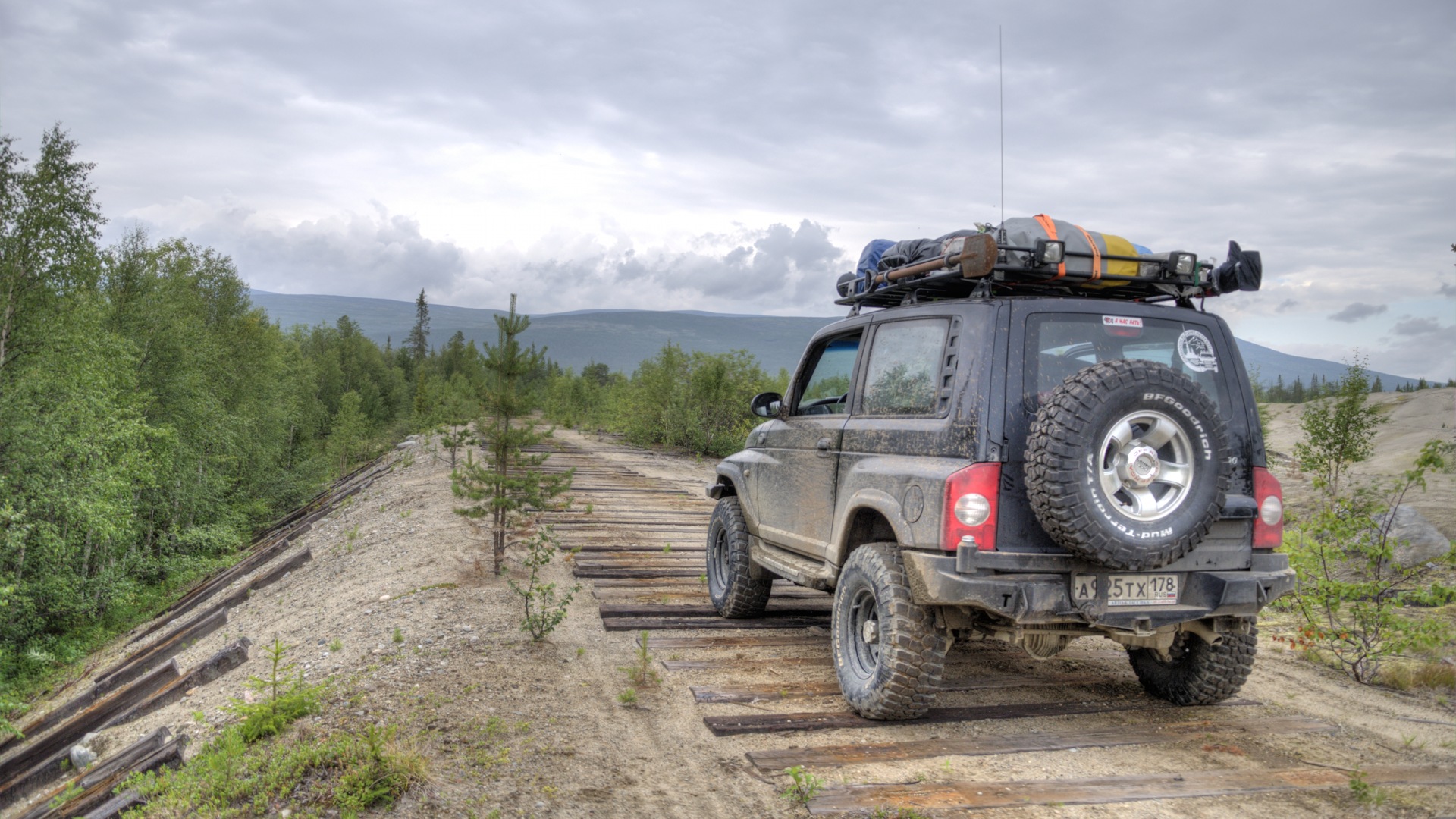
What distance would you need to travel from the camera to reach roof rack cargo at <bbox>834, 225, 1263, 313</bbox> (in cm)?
429

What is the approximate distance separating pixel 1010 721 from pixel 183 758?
15.9 ft

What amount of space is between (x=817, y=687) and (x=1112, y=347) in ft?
8.27

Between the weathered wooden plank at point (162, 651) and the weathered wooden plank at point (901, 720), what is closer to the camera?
the weathered wooden plank at point (901, 720)

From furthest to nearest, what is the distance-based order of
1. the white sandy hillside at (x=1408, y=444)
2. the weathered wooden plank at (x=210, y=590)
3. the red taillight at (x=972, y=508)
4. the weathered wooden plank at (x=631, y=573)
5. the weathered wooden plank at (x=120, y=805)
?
1. the weathered wooden plank at (x=210, y=590)
2. the white sandy hillside at (x=1408, y=444)
3. the weathered wooden plank at (x=631, y=573)
4. the weathered wooden plank at (x=120, y=805)
5. the red taillight at (x=972, y=508)

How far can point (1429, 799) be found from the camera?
144 inches

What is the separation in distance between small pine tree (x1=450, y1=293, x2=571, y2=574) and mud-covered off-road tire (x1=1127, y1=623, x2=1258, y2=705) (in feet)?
17.1

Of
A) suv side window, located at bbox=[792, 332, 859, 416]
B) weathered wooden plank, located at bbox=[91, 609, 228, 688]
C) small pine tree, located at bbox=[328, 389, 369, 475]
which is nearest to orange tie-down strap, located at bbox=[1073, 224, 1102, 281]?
suv side window, located at bbox=[792, 332, 859, 416]

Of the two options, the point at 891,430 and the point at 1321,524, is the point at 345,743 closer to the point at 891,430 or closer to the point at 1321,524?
the point at 891,430

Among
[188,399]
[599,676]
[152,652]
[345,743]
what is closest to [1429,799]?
[599,676]

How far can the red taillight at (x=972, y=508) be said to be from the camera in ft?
13.0

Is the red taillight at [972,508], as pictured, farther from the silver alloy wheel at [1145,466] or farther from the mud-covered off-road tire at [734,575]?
the mud-covered off-road tire at [734,575]

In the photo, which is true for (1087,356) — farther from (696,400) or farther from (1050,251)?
(696,400)

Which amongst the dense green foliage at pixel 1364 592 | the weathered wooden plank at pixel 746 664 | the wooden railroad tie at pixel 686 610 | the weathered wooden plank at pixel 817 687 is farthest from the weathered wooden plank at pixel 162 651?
the dense green foliage at pixel 1364 592

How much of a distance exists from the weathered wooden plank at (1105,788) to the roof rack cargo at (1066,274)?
230 centimetres
